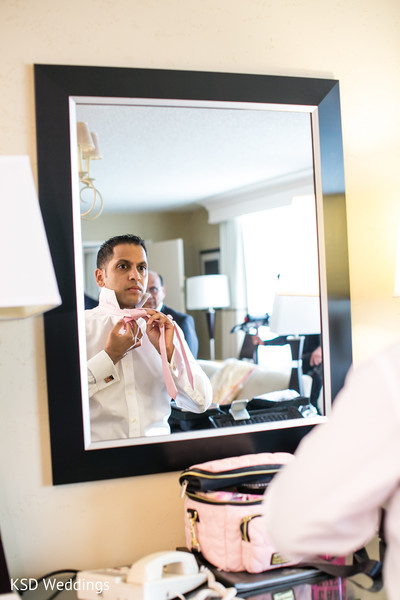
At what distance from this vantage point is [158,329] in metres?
1.55

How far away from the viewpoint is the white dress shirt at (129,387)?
149 centimetres

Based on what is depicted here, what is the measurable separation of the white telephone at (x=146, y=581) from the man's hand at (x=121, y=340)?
1.58ft

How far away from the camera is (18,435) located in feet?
4.82

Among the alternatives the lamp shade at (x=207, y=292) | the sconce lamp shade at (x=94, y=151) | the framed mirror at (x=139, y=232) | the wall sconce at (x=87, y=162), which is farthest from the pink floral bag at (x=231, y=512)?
the sconce lamp shade at (x=94, y=151)

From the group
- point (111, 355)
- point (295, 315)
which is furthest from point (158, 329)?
point (295, 315)

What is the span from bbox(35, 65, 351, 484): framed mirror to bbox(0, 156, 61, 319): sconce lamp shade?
0.28 m

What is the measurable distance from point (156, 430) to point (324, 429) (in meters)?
0.75

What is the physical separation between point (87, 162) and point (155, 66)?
12.5 inches

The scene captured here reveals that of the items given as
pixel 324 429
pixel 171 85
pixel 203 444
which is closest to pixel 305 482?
pixel 324 429

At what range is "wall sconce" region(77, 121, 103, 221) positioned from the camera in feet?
4.86

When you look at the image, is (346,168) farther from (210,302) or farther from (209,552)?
(209,552)

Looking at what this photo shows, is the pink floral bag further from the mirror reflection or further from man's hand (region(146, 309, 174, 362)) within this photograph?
man's hand (region(146, 309, 174, 362))

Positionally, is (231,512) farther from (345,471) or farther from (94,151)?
(94,151)

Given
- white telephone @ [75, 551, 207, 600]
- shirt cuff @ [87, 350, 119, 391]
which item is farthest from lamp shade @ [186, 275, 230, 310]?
white telephone @ [75, 551, 207, 600]
